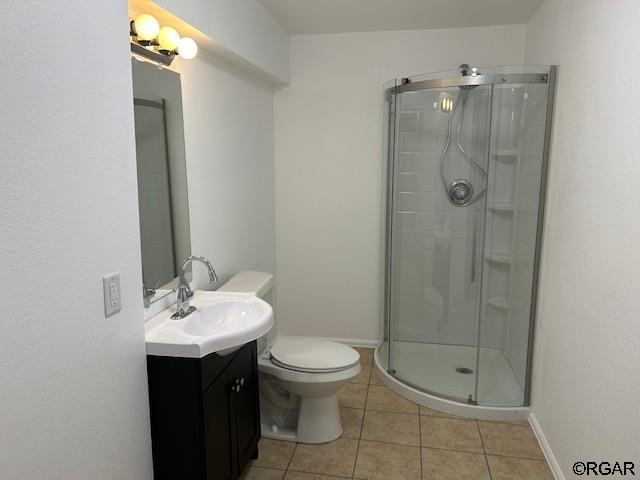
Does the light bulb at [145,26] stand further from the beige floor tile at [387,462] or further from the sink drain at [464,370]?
the sink drain at [464,370]

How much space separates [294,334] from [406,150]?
1.77 metres

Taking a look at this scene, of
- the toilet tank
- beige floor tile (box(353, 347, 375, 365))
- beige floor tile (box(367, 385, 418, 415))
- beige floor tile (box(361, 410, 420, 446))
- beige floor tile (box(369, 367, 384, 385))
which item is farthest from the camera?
beige floor tile (box(353, 347, 375, 365))

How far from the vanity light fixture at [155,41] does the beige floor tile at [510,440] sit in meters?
2.40

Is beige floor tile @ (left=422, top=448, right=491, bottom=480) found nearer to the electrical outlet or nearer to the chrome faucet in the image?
the chrome faucet

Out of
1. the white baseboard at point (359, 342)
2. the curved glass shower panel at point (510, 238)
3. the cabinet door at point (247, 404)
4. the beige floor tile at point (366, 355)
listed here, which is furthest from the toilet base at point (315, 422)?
the white baseboard at point (359, 342)

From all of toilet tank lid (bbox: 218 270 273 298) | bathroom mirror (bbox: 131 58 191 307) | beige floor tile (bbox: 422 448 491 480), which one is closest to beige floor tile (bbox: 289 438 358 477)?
beige floor tile (bbox: 422 448 491 480)

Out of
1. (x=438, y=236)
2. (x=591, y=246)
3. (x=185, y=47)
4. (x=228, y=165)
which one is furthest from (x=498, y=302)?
(x=185, y=47)

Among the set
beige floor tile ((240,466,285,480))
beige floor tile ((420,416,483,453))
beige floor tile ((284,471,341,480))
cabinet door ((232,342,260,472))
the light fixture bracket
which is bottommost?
beige floor tile ((240,466,285,480))

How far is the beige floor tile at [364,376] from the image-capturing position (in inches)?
138

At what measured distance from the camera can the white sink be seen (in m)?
1.85

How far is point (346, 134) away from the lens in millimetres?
3840

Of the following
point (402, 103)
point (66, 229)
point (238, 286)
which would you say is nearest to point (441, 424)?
point (238, 286)

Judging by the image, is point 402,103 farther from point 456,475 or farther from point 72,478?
point 72,478

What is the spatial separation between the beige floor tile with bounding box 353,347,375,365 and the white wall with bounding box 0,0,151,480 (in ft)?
7.27
